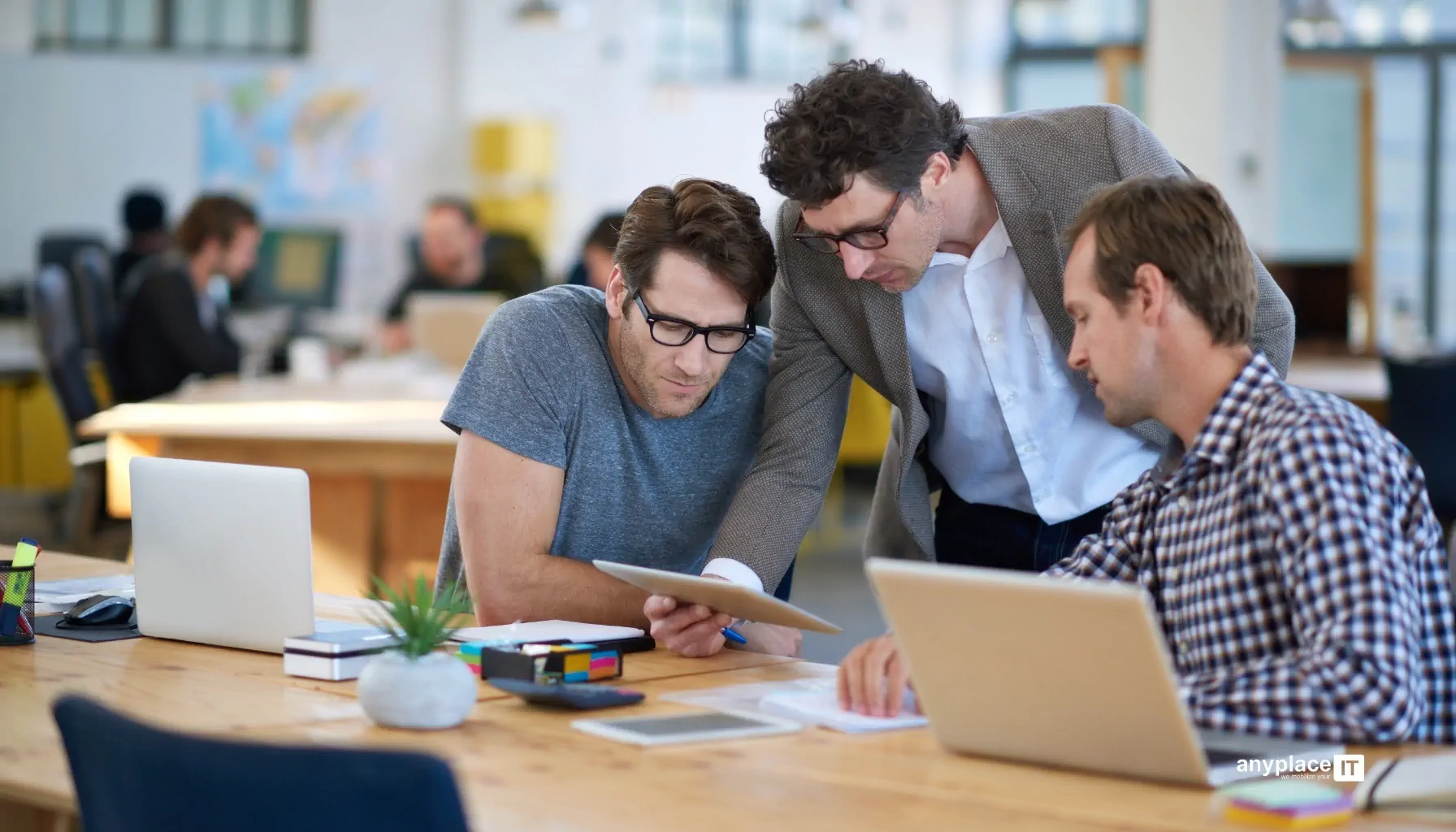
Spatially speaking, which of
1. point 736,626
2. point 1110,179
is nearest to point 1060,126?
point 1110,179

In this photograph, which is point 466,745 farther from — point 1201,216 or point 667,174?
point 667,174

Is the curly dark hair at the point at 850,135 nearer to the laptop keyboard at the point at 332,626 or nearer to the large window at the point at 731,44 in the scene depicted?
the laptop keyboard at the point at 332,626

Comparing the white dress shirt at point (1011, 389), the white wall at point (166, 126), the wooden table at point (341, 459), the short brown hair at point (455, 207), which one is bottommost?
the wooden table at point (341, 459)

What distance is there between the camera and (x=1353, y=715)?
4.80ft

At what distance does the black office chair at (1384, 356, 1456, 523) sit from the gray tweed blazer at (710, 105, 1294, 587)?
8.65 ft

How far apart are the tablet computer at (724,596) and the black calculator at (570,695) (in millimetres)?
170

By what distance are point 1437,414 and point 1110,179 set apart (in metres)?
2.82

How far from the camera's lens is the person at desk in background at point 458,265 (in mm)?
6957

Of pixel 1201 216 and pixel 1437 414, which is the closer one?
pixel 1201 216

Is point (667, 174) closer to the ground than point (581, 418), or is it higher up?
higher up

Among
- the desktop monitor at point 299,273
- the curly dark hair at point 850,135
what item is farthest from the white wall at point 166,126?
the curly dark hair at point 850,135

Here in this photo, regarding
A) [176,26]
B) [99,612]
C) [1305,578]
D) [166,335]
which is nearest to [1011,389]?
[1305,578]

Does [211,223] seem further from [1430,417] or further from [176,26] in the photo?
[176,26]

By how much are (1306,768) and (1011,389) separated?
101 cm
